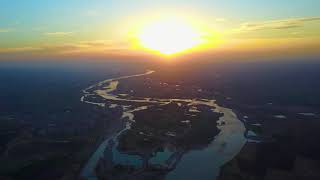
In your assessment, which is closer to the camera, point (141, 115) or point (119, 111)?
point (141, 115)

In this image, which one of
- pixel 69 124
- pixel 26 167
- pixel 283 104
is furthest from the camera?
pixel 283 104

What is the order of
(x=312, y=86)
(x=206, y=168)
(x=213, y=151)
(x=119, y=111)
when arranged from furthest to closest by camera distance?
(x=312, y=86)
(x=119, y=111)
(x=213, y=151)
(x=206, y=168)

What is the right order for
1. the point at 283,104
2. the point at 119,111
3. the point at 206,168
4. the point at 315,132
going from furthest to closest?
the point at 283,104
the point at 119,111
the point at 315,132
the point at 206,168

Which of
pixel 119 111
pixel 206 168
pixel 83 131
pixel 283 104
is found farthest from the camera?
pixel 283 104

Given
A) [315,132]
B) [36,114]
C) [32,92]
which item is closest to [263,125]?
[315,132]

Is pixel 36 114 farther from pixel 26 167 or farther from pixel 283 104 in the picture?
pixel 283 104

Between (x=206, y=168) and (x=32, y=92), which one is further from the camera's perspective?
(x=32, y=92)

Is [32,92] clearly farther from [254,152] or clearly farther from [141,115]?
[254,152]

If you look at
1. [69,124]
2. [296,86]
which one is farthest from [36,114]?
[296,86]
